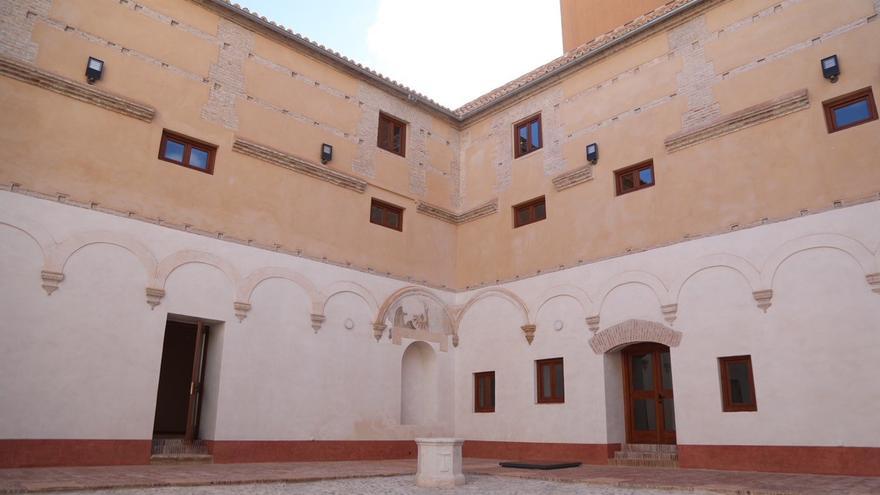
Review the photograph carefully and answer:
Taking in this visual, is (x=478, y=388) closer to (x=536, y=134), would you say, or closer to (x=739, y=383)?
(x=739, y=383)

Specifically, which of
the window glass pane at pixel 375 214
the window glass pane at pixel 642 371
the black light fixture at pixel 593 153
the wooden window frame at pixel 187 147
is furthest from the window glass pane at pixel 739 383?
the wooden window frame at pixel 187 147

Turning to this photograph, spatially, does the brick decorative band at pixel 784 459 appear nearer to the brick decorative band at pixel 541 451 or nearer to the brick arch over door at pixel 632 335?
the brick decorative band at pixel 541 451

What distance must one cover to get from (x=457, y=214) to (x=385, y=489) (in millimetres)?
8274

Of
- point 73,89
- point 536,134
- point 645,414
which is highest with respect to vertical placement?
point 536,134

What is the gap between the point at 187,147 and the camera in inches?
423

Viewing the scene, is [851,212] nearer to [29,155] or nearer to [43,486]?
[43,486]

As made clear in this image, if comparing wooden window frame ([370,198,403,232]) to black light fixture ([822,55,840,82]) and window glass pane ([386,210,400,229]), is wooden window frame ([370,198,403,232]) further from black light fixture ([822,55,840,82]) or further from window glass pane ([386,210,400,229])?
black light fixture ([822,55,840,82])

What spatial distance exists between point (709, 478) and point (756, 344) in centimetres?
229

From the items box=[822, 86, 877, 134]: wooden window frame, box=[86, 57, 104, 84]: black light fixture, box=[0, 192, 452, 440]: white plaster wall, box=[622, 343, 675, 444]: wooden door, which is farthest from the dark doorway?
box=[822, 86, 877, 134]: wooden window frame

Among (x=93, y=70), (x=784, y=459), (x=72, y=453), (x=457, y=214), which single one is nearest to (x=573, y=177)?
(x=457, y=214)

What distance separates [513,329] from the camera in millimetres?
12922

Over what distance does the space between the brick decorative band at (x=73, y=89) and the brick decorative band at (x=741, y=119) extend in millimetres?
9016

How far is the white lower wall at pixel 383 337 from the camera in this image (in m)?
8.51

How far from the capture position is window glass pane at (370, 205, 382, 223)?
13227mm
